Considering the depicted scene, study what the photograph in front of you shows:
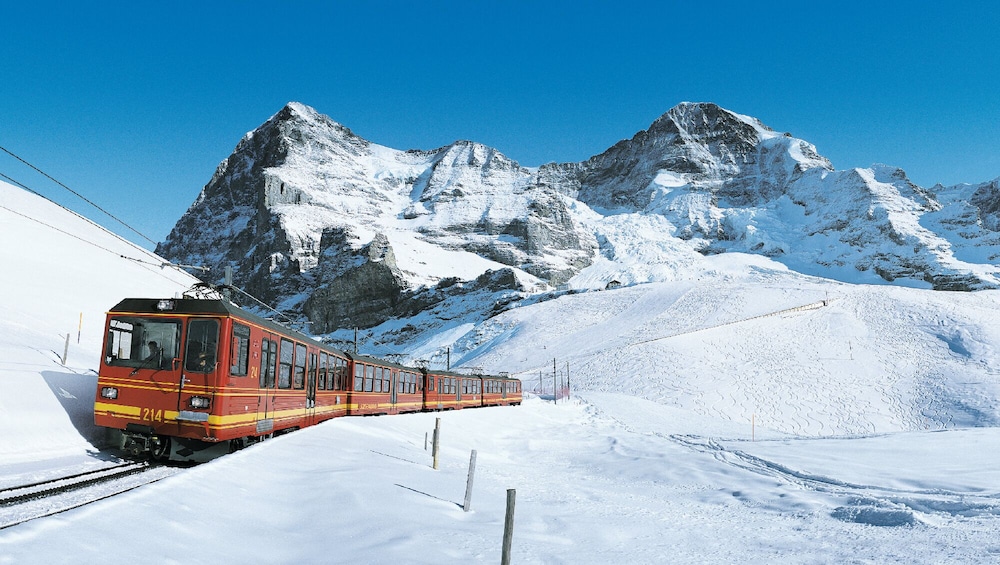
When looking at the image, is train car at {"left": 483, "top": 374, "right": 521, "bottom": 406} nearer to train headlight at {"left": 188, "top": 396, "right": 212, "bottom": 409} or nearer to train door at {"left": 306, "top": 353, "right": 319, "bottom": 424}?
train door at {"left": 306, "top": 353, "right": 319, "bottom": 424}

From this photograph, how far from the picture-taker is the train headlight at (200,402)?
11.4 m

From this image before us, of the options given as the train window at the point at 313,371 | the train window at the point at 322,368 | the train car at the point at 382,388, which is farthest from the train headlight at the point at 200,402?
the train car at the point at 382,388

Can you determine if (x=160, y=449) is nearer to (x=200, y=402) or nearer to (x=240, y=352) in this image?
(x=200, y=402)

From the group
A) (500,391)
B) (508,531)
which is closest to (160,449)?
(508,531)

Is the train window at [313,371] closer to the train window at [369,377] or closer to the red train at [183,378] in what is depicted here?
the red train at [183,378]

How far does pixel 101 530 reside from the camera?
5031 millimetres

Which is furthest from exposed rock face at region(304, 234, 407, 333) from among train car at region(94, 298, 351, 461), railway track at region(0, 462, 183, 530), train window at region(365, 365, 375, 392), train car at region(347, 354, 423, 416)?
railway track at region(0, 462, 183, 530)

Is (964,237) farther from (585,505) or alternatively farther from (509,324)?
(585,505)

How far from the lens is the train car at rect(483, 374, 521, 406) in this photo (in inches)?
1720

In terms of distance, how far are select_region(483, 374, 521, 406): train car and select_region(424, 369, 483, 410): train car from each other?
4.38 feet

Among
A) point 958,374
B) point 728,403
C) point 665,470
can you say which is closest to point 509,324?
point 728,403

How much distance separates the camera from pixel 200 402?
1144 centimetres

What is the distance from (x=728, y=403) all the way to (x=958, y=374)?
22.1 m

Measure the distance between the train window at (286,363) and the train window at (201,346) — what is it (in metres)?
3.08
